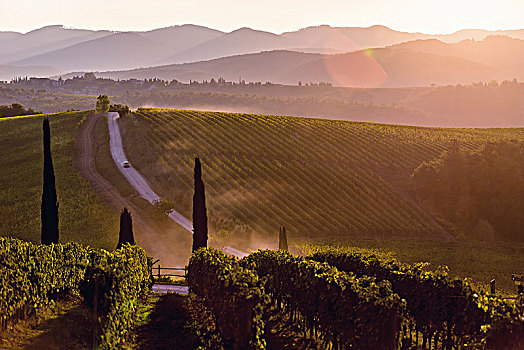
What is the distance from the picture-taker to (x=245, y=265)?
29.1 m

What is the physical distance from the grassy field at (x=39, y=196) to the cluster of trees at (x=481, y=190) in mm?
53250

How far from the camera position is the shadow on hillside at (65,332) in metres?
22.4

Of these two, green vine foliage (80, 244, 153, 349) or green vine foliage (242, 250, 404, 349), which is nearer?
green vine foliage (242, 250, 404, 349)

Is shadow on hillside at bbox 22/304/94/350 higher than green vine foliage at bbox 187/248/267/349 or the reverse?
the reverse

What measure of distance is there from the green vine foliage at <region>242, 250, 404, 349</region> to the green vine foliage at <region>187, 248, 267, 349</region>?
274cm

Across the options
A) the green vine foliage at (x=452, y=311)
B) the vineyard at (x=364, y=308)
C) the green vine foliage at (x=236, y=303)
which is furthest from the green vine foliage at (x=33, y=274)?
the green vine foliage at (x=452, y=311)

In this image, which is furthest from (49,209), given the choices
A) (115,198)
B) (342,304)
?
(115,198)

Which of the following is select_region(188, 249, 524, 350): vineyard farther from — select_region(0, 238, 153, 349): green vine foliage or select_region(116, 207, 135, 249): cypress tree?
select_region(116, 207, 135, 249): cypress tree

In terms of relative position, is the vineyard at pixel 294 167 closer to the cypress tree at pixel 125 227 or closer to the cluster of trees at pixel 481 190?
the cluster of trees at pixel 481 190

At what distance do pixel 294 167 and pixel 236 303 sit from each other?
73125 mm

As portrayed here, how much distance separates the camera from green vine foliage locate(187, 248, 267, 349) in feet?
72.3

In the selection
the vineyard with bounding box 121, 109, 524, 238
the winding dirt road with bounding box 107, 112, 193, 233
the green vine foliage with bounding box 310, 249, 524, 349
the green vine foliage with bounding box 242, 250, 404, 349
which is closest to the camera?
the green vine foliage with bounding box 310, 249, 524, 349

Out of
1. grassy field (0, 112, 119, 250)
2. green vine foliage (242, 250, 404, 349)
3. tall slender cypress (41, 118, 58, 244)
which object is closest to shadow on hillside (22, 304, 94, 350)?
green vine foliage (242, 250, 404, 349)

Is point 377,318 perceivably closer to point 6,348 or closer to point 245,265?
point 245,265
